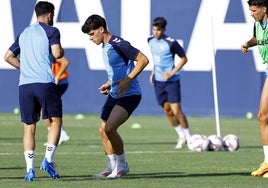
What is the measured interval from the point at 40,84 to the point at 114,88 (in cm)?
114

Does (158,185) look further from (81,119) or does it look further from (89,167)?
(81,119)

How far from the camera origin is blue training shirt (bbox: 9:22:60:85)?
521 inches

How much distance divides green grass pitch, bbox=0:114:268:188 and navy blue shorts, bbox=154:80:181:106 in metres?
0.93

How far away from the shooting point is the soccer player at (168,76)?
21.1 metres

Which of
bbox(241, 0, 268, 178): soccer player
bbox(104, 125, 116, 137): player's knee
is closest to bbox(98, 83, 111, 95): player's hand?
bbox(104, 125, 116, 137): player's knee

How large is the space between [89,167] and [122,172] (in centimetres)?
160

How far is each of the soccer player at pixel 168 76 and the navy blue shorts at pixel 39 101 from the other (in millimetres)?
7901

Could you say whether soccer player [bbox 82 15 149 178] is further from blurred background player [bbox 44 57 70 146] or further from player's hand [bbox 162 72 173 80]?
player's hand [bbox 162 72 173 80]

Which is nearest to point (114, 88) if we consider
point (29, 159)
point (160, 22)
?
point (29, 159)

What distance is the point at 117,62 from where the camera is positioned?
13.8m

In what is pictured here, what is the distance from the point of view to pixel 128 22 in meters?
29.4

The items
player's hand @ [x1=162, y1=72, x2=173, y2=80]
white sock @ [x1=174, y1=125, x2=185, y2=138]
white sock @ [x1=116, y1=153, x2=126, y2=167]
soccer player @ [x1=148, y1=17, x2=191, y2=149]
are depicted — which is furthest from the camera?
player's hand @ [x1=162, y1=72, x2=173, y2=80]

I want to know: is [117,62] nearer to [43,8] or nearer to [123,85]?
[123,85]

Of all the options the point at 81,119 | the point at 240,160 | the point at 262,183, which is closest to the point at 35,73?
the point at 262,183
